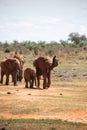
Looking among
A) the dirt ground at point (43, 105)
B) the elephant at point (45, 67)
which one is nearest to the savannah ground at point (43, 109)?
the dirt ground at point (43, 105)

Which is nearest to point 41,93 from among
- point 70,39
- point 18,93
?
point 18,93

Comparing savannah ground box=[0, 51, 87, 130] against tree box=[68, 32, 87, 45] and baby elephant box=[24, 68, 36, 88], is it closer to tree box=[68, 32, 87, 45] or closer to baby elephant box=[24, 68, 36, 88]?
baby elephant box=[24, 68, 36, 88]

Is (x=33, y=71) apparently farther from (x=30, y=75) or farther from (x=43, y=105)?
(x=43, y=105)

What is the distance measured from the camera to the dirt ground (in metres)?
18.7

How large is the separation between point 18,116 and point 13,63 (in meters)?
10.9

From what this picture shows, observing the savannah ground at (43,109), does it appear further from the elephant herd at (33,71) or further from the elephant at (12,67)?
the elephant at (12,67)

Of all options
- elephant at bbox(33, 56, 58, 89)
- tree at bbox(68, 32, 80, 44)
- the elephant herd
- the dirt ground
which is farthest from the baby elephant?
tree at bbox(68, 32, 80, 44)

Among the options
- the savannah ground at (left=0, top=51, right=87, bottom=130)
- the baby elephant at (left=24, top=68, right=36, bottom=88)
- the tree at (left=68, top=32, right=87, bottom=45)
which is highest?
the tree at (left=68, top=32, right=87, bottom=45)

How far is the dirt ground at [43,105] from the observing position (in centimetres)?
1872

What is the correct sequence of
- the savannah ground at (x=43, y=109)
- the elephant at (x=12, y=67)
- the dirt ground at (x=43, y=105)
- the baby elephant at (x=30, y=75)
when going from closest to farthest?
the savannah ground at (x=43, y=109), the dirt ground at (x=43, y=105), the baby elephant at (x=30, y=75), the elephant at (x=12, y=67)

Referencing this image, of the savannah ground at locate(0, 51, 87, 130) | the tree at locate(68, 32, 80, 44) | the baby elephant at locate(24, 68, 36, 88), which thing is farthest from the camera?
the tree at locate(68, 32, 80, 44)

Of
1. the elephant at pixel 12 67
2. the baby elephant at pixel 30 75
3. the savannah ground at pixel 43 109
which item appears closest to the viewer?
Answer: the savannah ground at pixel 43 109

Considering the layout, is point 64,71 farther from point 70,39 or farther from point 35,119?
point 70,39

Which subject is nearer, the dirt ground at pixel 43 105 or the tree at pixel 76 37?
the dirt ground at pixel 43 105
